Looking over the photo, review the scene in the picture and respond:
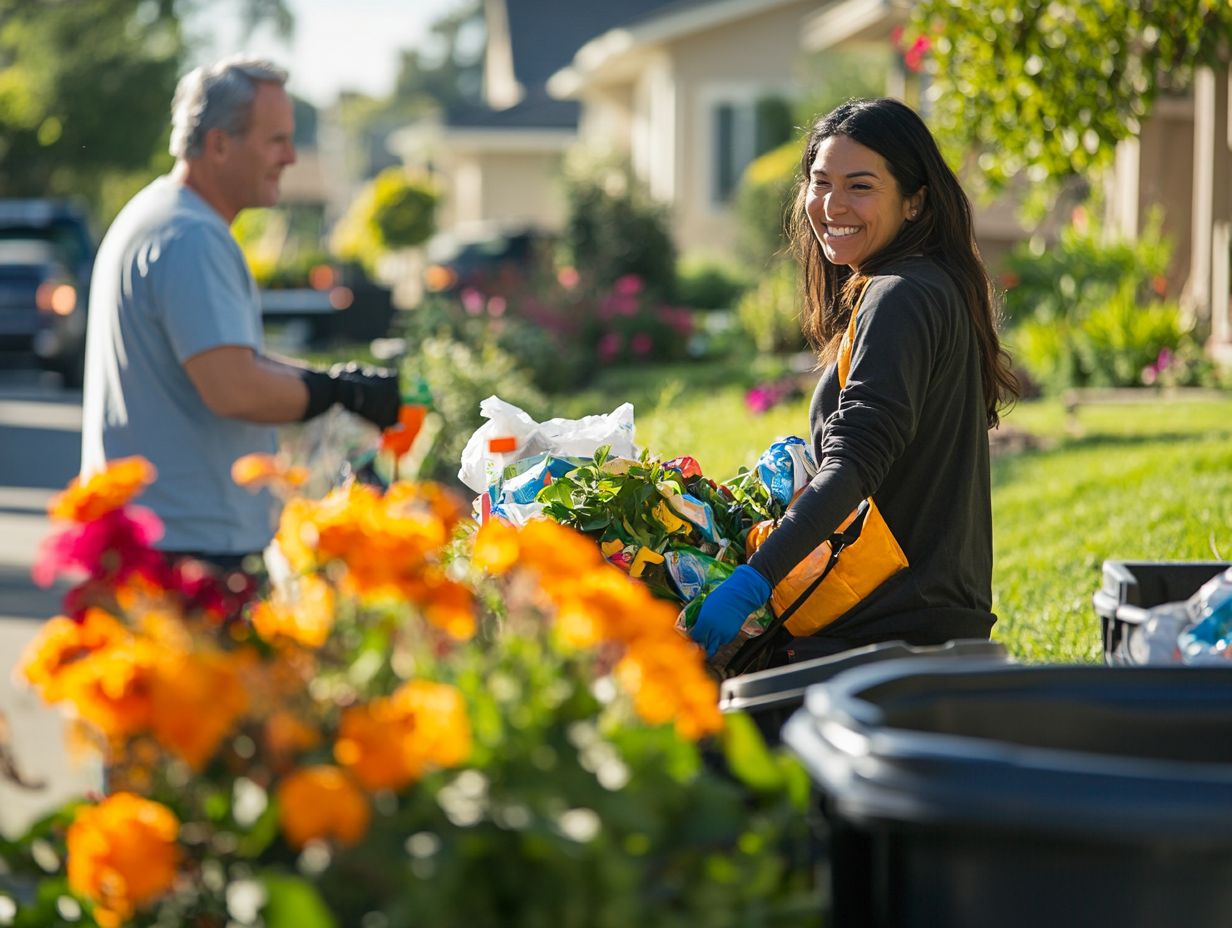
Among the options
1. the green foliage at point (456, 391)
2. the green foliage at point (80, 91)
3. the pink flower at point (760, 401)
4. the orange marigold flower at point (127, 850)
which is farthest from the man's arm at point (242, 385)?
the green foliage at point (80, 91)

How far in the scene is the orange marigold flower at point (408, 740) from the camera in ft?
6.00

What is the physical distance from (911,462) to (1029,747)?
3.94 feet

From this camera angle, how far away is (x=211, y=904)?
2012mm

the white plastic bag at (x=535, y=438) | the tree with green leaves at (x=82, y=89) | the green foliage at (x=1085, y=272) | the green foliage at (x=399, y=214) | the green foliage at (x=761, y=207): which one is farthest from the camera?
the green foliage at (x=399, y=214)

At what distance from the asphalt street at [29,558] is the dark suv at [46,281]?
2.03 ft

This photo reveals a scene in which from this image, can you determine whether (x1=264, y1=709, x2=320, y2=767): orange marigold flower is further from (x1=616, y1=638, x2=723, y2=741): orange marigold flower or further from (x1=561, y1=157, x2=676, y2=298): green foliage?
(x1=561, y1=157, x2=676, y2=298): green foliage

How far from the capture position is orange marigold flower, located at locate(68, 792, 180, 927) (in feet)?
6.07

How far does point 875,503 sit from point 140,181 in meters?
42.0

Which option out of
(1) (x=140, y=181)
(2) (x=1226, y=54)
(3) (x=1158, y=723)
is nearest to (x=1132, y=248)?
(2) (x=1226, y=54)

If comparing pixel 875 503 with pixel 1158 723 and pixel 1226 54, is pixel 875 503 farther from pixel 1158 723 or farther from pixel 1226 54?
pixel 1226 54

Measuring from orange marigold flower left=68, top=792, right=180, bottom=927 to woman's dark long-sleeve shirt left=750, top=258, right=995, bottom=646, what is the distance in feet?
5.13

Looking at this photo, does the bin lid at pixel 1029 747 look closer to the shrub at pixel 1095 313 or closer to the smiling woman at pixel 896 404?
the smiling woman at pixel 896 404

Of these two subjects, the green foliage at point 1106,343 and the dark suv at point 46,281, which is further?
the dark suv at point 46,281

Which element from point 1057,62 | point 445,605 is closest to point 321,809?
point 445,605
